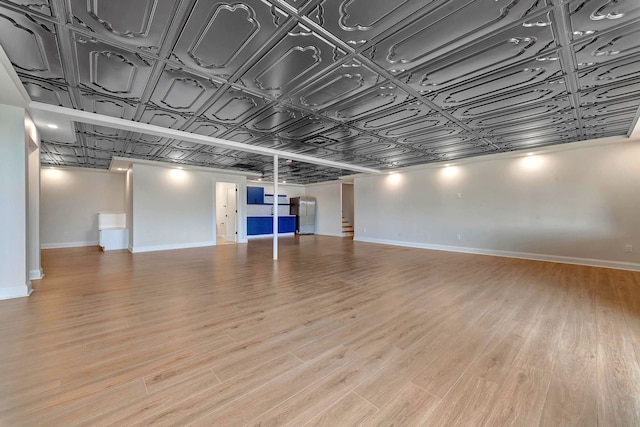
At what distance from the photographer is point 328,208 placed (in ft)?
39.1

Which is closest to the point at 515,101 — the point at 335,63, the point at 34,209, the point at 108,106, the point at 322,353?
the point at 335,63

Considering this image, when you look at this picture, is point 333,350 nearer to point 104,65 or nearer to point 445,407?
point 445,407

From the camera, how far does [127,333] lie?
2.32 m

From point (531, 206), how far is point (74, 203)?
13.7 m

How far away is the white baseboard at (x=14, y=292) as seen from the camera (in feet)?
10.6

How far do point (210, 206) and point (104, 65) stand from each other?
20.5ft

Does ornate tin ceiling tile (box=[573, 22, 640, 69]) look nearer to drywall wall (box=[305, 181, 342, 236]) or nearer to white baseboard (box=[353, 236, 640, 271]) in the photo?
white baseboard (box=[353, 236, 640, 271])

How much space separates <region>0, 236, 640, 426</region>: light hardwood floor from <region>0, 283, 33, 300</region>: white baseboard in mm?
250

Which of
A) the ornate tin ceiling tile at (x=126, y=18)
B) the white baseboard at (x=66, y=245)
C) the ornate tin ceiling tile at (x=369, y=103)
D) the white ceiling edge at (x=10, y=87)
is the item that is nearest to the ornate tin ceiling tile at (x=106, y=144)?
the white ceiling edge at (x=10, y=87)

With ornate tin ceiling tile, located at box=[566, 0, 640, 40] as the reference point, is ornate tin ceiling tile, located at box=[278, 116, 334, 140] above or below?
below

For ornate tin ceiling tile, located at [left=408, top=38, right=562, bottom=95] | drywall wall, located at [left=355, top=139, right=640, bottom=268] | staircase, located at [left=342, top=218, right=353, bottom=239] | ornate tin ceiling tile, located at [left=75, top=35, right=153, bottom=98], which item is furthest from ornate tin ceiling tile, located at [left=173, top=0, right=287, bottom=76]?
staircase, located at [left=342, top=218, right=353, bottom=239]

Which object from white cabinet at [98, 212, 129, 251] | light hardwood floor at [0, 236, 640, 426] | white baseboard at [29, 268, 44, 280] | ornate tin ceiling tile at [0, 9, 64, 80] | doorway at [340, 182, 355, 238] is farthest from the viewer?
doorway at [340, 182, 355, 238]

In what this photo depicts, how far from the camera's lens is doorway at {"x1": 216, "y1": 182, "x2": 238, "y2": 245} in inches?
375

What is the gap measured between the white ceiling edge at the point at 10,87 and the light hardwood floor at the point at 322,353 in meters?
2.52
